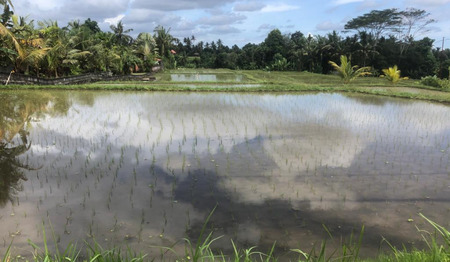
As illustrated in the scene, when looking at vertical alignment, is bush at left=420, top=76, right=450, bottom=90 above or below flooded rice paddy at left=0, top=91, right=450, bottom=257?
above

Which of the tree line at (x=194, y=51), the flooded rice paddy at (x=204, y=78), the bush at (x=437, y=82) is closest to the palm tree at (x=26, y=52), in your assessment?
the tree line at (x=194, y=51)

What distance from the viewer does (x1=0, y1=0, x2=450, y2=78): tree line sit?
1409 cm

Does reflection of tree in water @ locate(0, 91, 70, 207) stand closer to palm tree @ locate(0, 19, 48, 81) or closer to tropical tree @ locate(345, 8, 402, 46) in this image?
palm tree @ locate(0, 19, 48, 81)

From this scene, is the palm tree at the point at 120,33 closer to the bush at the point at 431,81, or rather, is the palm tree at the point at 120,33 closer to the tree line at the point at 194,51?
the tree line at the point at 194,51

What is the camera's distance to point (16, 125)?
700 cm

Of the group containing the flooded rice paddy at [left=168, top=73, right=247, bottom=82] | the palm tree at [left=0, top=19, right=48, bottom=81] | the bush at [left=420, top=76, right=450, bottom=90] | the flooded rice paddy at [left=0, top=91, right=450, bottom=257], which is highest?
the palm tree at [left=0, top=19, right=48, bottom=81]

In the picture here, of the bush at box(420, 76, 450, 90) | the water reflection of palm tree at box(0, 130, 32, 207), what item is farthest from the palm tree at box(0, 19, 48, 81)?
the bush at box(420, 76, 450, 90)

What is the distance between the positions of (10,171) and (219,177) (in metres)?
2.76

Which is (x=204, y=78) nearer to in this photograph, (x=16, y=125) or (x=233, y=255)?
(x=16, y=125)

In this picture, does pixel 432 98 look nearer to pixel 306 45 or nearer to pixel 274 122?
pixel 274 122

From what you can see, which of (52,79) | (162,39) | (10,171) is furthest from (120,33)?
(10,171)

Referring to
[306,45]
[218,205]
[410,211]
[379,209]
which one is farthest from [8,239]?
[306,45]

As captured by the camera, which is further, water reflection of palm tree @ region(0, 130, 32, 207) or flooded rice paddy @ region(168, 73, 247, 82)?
flooded rice paddy @ region(168, 73, 247, 82)

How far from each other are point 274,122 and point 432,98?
8120 mm
